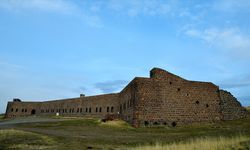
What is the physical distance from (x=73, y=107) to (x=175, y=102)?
101 ft

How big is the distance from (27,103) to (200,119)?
52977mm

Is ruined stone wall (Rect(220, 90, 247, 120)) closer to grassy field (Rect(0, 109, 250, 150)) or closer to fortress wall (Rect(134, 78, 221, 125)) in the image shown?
fortress wall (Rect(134, 78, 221, 125))

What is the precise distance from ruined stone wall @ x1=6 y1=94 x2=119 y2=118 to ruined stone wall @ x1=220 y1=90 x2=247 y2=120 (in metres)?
16.8

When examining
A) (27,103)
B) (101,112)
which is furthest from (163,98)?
(27,103)

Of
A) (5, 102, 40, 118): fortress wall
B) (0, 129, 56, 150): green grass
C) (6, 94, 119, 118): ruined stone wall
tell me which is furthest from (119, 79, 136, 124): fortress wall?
(5, 102, 40, 118): fortress wall

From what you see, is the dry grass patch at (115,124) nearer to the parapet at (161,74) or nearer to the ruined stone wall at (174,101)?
the ruined stone wall at (174,101)

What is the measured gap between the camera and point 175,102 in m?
32.5

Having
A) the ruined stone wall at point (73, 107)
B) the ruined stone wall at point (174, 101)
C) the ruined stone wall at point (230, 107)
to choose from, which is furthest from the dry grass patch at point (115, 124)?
the ruined stone wall at point (230, 107)

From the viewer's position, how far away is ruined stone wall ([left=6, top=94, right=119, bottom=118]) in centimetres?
4694

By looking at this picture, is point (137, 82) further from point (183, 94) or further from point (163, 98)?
point (183, 94)

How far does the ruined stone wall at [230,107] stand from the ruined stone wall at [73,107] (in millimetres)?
16781

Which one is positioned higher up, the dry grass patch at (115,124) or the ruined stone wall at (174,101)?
the ruined stone wall at (174,101)

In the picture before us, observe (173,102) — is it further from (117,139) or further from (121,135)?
(117,139)

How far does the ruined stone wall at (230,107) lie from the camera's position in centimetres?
3453
